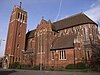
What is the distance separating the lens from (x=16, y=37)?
163 feet

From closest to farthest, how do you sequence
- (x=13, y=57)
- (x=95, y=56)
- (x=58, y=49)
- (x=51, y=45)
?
(x=95, y=56) → (x=58, y=49) → (x=51, y=45) → (x=13, y=57)

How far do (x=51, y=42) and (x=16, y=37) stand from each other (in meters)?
16.5

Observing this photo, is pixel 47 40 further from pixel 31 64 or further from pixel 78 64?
pixel 78 64

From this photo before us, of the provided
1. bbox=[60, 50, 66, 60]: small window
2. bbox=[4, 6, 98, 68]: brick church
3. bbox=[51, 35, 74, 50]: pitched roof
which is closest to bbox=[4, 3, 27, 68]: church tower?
bbox=[4, 6, 98, 68]: brick church

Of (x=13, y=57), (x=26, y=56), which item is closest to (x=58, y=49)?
(x=26, y=56)

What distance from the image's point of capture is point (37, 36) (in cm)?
4588

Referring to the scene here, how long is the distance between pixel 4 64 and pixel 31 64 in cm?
1222

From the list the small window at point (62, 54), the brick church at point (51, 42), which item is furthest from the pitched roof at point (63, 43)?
the small window at point (62, 54)

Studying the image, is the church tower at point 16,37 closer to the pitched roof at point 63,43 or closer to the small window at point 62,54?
the pitched roof at point 63,43

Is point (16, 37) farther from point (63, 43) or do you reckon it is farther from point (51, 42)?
point (63, 43)

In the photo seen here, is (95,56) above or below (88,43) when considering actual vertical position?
below

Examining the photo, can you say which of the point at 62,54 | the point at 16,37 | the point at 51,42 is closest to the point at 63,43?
the point at 62,54

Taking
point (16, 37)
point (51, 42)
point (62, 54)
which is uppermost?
point (16, 37)

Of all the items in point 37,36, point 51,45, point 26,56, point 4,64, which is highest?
point 37,36
